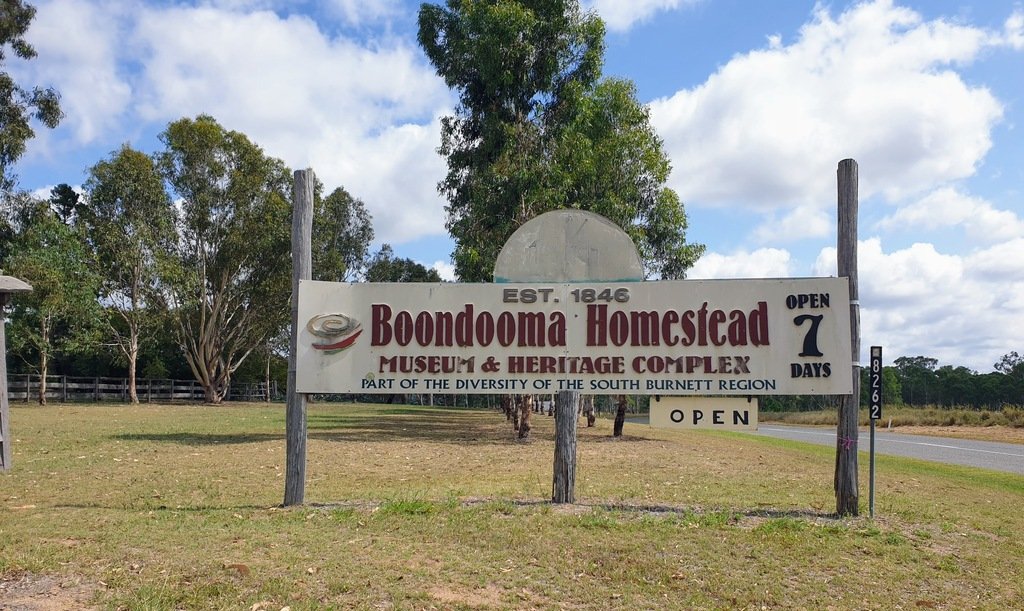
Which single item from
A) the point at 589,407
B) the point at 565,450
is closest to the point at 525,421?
the point at 589,407

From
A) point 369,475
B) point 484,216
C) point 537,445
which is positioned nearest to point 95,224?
point 484,216

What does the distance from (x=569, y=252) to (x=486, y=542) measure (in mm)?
3372

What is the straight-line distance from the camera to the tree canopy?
19219mm

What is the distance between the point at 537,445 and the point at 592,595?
44.7 ft

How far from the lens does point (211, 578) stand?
532 centimetres

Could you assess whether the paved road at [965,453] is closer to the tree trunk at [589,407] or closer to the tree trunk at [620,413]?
the tree trunk at [620,413]

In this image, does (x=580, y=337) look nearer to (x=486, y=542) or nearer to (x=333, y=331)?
(x=486, y=542)

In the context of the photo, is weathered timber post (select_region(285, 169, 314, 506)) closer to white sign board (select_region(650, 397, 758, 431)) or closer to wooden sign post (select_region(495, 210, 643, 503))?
wooden sign post (select_region(495, 210, 643, 503))

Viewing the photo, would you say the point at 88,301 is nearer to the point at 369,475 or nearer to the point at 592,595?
the point at 369,475

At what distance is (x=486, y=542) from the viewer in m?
6.48

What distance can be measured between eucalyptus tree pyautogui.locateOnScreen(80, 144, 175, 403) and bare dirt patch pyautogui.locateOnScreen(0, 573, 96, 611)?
113 ft

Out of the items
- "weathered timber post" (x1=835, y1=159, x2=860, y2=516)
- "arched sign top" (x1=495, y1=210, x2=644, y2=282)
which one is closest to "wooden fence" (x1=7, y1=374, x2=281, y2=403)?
"arched sign top" (x1=495, y1=210, x2=644, y2=282)

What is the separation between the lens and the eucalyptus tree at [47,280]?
95.9ft

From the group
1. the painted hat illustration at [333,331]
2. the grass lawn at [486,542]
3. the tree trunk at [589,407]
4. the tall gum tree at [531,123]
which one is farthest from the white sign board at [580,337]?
the tree trunk at [589,407]
